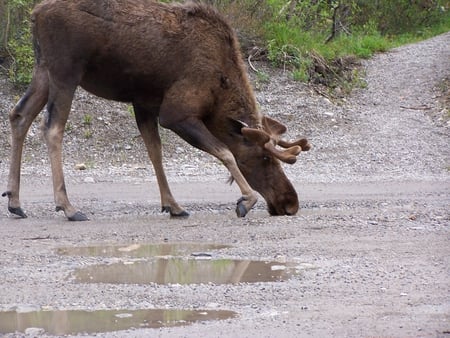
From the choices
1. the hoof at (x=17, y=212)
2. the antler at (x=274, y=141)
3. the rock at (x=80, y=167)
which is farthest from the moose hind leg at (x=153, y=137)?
the rock at (x=80, y=167)

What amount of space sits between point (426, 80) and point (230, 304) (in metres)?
11.8

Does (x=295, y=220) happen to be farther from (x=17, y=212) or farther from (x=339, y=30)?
(x=339, y=30)

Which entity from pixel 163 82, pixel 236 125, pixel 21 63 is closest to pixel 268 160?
pixel 236 125

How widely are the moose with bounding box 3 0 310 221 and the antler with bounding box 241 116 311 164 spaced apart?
0.04 feet

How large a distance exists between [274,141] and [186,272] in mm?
3112

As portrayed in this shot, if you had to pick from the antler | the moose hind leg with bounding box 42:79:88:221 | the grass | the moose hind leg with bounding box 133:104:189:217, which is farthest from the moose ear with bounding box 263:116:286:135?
the grass

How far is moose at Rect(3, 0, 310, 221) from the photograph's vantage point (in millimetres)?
9617

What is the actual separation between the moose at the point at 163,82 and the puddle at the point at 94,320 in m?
3.66

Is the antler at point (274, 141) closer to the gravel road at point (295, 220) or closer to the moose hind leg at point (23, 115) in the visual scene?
the gravel road at point (295, 220)

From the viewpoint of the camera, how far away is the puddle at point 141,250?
7.83 m

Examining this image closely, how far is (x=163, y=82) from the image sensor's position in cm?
983

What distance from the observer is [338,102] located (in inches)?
611

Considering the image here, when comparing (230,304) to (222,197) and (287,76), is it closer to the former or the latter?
(222,197)

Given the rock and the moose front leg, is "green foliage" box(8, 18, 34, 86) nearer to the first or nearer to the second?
the rock
